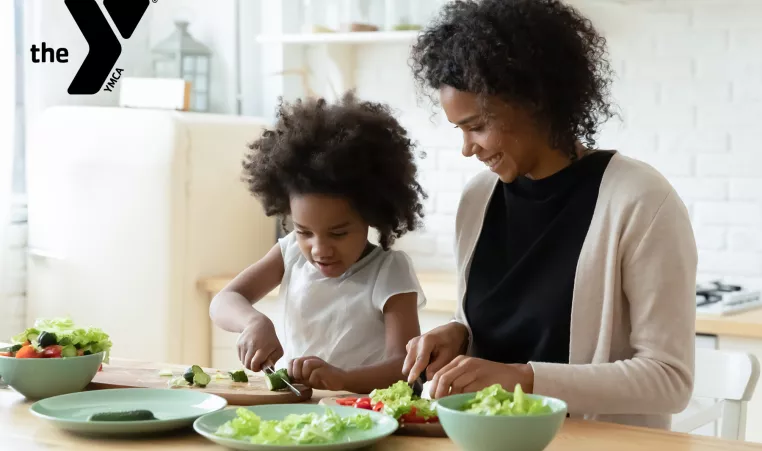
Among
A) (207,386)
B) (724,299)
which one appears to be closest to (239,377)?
(207,386)

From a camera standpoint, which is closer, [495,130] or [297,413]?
[297,413]

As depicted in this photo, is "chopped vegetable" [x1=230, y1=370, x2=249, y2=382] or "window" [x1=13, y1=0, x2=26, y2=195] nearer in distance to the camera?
"chopped vegetable" [x1=230, y1=370, x2=249, y2=382]

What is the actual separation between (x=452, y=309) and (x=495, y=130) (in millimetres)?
1325

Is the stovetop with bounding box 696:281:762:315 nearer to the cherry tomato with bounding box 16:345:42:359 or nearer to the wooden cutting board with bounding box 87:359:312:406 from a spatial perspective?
the wooden cutting board with bounding box 87:359:312:406

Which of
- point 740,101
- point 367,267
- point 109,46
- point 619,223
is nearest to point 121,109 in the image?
point 109,46

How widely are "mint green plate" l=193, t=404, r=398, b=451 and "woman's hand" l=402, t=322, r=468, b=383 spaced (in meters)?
0.15

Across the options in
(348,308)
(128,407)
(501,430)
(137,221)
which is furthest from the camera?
(137,221)

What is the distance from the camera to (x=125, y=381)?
1.82m

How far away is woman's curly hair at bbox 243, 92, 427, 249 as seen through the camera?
1.97 meters

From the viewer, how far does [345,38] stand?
3.63m

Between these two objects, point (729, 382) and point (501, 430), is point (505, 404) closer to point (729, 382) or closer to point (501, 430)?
point (501, 430)

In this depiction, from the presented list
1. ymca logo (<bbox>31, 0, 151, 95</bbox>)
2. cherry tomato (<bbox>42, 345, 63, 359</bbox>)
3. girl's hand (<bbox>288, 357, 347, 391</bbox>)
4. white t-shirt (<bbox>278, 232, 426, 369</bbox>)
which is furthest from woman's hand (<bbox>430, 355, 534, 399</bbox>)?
ymca logo (<bbox>31, 0, 151, 95</bbox>)

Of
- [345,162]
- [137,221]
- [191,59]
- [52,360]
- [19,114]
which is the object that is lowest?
[52,360]

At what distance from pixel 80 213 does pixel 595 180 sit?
2.24 m
